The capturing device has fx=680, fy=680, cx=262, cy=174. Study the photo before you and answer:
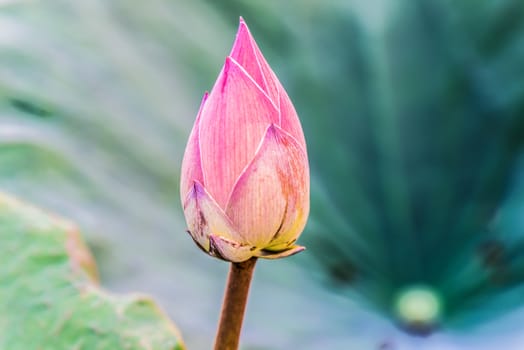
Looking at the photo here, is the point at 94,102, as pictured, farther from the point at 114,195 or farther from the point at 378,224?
the point at 378,224

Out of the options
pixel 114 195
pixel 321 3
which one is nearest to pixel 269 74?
pixel 114 195

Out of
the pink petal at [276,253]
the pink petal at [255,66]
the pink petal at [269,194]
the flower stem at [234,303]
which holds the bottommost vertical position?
the flower stem at [234,303]

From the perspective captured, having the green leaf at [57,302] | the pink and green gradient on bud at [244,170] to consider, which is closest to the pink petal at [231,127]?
the pink and green gradient on bud at [244,170]

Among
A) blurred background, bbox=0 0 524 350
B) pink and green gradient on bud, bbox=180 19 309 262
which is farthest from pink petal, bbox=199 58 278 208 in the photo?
blurred background, bbox=0 0 524 350

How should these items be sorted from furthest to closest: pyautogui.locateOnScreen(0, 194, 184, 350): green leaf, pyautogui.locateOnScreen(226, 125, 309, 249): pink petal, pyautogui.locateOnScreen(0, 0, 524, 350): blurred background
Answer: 1. pyautogui.locateOnScreen(0, 0, 524, 350): blurred background
2. pyautogui.locateOnScreen(0, 194, 184, 350): green leaf
3. pyautogui.locateOnScreen(226, 125, 309, 249): pink petal

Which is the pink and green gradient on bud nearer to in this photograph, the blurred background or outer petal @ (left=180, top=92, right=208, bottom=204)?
outer petal @ (left=180, top=92, right=208, bottom=204)

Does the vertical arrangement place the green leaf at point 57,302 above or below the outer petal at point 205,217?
above

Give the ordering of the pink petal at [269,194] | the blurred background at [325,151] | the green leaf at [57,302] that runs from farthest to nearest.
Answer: the blurred background at [325,151] → the green leaf at [57,302] → the pink petal at [269,194]

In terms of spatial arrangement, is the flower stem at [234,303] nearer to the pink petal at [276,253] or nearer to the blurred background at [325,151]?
the pink petal at [276,253]
